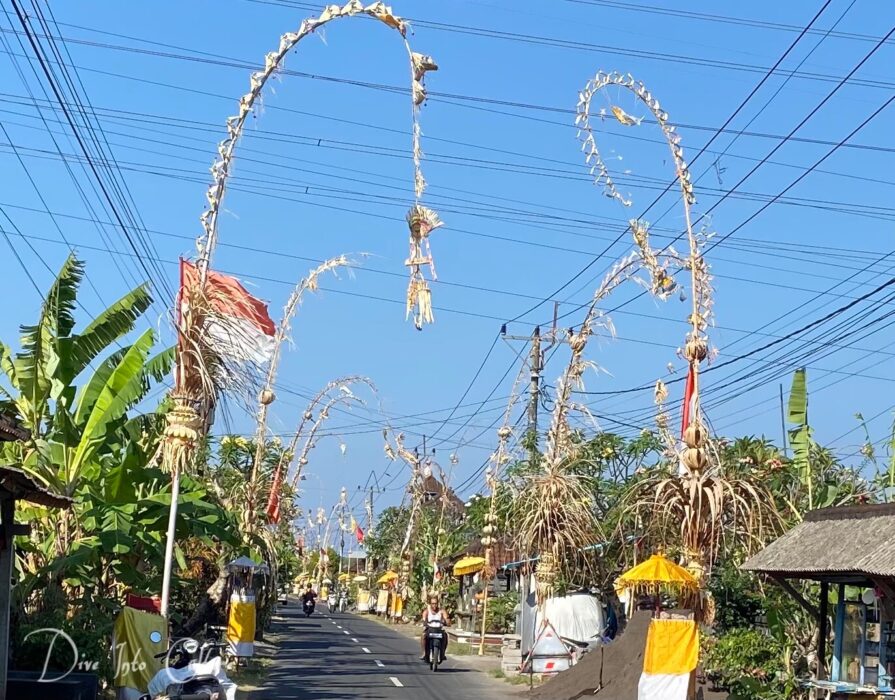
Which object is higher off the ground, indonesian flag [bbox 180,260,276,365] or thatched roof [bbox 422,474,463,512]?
thatched roof [bbox 422,474,463,512]

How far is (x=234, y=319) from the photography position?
17.4 m

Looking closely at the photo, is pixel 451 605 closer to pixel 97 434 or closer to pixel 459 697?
pixel 459 697

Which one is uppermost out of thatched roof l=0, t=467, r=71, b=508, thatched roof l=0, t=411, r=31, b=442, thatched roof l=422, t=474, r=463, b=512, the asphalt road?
thatched roof l=422, t=474, r=463, b=512

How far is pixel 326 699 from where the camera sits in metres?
21.4

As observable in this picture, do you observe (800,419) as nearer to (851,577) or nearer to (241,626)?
(851,577)

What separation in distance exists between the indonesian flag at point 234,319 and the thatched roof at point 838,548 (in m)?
7.78

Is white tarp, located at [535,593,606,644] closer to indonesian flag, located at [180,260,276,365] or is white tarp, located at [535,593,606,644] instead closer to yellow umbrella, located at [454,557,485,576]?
indonesian flag, located at [180,260,276,365]

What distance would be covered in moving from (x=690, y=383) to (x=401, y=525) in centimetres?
6089

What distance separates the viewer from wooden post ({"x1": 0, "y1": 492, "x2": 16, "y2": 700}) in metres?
13.7

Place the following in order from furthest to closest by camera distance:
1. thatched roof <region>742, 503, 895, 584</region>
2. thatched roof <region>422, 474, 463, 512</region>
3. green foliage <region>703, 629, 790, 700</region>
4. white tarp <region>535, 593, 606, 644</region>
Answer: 1. thatched roof <region>422, 474, 463, 512</region>
2. white tarp <region>535, 593, 606, 644</region>
3. green foliage <region>703, 629, 790, 700</region>
4. thatched roof <region>742, 503, 895, 584</region>

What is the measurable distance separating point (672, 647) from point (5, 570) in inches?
407

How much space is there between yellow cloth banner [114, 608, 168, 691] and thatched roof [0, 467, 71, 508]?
2435 millimetres

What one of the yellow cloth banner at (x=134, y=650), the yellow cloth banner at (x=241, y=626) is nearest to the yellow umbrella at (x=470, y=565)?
the yellow cloth banner at (x=241, y=626)

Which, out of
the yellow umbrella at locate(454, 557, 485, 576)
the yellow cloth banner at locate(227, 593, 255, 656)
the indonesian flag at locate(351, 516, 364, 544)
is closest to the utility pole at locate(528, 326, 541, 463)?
the yellow umbrella at locate(454, 557, 485, 576)
